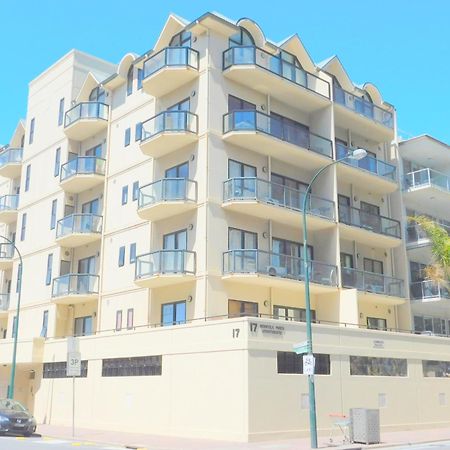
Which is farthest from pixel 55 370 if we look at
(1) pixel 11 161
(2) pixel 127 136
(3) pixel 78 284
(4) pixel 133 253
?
(1) pixel 11 161

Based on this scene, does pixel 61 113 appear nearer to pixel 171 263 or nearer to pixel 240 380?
pixel 171 263

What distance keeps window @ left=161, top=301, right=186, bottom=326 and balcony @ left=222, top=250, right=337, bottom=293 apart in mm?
2557

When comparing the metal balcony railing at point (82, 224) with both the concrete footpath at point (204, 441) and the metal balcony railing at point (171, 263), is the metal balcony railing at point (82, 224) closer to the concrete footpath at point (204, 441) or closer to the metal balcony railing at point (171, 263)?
the metal balcony railing at point (171, 263)

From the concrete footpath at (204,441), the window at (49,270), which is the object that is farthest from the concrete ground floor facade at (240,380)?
the window at (49,270)

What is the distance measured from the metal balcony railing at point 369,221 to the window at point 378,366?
7.67 m

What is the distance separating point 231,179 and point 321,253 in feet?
22.2

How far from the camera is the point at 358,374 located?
969 inches

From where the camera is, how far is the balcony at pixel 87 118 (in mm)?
33719

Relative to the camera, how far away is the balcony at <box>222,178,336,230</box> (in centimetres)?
2659

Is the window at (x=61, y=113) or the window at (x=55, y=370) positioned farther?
the window at (x=61, y=113)

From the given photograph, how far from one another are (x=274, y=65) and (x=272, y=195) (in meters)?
6.50

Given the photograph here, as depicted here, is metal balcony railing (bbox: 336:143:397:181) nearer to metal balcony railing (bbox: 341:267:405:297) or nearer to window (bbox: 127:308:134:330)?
metal balcony railing (bbox: 341:267:405:297)

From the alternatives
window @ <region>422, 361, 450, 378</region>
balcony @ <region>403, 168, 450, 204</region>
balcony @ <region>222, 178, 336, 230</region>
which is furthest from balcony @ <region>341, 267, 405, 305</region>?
balcony @ <region>403, 168, 450, 204</region>

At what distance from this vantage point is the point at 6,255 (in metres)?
39.7
